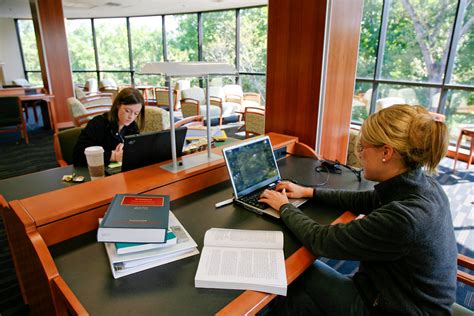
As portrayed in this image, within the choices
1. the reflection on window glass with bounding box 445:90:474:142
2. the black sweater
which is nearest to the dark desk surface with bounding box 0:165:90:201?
the black sweater

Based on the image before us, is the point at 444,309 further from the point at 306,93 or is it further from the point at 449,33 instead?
the point at 449,33

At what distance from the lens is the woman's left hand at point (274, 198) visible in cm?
134

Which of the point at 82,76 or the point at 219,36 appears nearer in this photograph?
the point at 219,36

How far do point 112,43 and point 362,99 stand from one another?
706cm

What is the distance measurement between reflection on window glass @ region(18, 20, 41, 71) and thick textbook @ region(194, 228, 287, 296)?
419 inches

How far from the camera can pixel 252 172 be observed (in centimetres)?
152

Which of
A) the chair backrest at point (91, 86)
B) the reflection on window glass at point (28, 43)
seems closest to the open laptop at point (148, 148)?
the chair backrest at point (91, 86)

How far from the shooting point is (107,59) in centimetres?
923

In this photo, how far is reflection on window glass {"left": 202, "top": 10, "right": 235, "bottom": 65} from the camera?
745 cm

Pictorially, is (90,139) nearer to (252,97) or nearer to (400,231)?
(400,231)

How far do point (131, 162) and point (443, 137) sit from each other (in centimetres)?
129

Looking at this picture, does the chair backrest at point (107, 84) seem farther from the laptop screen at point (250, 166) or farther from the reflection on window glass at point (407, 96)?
the laptop screen at point (250, 166)

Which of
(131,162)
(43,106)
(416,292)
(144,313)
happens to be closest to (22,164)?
(43,106)

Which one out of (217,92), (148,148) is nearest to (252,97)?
(217,92)
